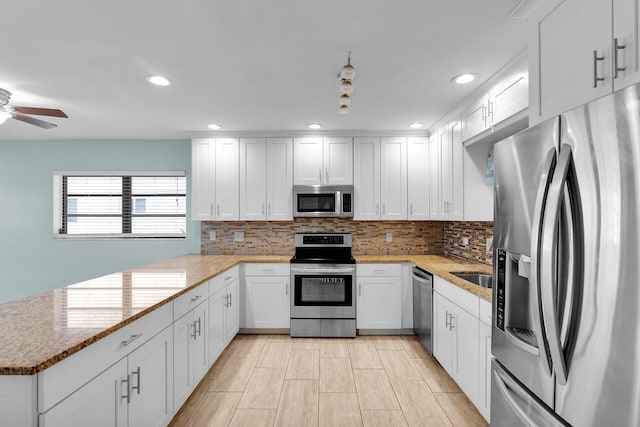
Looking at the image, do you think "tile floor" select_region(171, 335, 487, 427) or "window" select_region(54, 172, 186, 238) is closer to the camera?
"tile floor" select_region(171, 335, 487, 427)

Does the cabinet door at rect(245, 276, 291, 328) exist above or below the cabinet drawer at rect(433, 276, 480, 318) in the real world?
below

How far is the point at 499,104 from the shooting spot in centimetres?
229

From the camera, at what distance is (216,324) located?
296 centimetres

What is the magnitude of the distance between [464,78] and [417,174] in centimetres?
166

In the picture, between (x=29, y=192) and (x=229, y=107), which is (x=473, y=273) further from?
(x=29, y=192)

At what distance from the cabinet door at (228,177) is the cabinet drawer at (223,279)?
0.72 metres

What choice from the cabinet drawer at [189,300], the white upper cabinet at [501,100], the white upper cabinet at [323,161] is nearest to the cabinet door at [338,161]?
the white upper cabinet at [323,161]

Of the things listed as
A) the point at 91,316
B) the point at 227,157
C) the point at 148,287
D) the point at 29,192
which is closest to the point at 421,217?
the point at 227,157

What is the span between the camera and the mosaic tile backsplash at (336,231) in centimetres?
432

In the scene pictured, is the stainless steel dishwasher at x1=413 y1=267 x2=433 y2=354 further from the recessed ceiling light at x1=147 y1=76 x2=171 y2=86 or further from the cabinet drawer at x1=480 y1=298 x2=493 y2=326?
A: the recessed ceiling light at x1=147 y1=76 x2=171 y2=86

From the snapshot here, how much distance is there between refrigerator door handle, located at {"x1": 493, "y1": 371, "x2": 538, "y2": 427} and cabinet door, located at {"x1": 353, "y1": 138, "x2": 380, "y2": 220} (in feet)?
8.60

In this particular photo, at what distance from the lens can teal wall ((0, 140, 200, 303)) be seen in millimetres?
4355

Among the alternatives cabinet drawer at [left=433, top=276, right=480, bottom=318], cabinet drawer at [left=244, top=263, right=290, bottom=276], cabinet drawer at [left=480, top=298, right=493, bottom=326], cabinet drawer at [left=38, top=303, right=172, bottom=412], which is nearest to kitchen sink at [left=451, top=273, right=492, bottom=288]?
cabinet drawer at [left=433, top=276, right=480, bottom=318]

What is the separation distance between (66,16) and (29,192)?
3.74 meters
